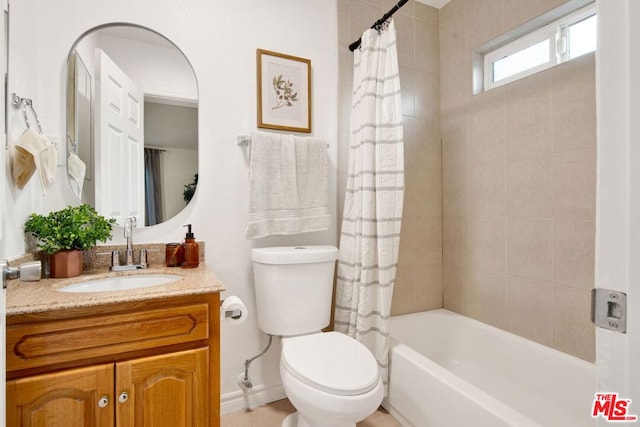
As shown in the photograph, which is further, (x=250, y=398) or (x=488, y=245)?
(x=488, y=245)

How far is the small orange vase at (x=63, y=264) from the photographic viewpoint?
1.25 meters

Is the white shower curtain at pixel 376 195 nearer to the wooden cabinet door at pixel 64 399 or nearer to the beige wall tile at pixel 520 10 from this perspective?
the beige wall tile at pixel 520 10

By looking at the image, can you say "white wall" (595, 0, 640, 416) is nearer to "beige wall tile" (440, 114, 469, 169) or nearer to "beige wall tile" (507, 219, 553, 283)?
"beige wall tile" (507, 219, 553, 283)

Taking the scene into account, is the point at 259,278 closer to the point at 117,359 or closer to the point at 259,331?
the point at 259,331

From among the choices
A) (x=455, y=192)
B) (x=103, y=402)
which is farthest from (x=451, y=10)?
(x=103, y=402)

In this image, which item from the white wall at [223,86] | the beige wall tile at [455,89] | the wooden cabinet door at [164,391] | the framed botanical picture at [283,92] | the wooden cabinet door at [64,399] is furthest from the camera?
the beige wall tile at [455,89]

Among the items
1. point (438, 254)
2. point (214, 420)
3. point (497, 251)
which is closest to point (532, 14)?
point (497, 251)

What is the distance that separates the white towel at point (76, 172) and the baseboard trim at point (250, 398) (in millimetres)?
1234

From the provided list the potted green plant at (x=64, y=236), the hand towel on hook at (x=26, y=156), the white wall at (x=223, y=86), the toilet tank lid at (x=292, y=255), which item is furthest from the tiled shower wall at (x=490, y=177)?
the hand towel on hook at (x=26, y=156)

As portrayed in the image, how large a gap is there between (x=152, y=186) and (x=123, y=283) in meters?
0.49

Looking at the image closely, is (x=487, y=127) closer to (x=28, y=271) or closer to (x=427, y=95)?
(x=427, y=95)

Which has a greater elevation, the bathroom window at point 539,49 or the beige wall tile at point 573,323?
the bathroom window at point 539,49

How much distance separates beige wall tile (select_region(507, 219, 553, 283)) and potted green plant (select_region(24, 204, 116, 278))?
2.05 meters

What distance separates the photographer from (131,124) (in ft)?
5.08
